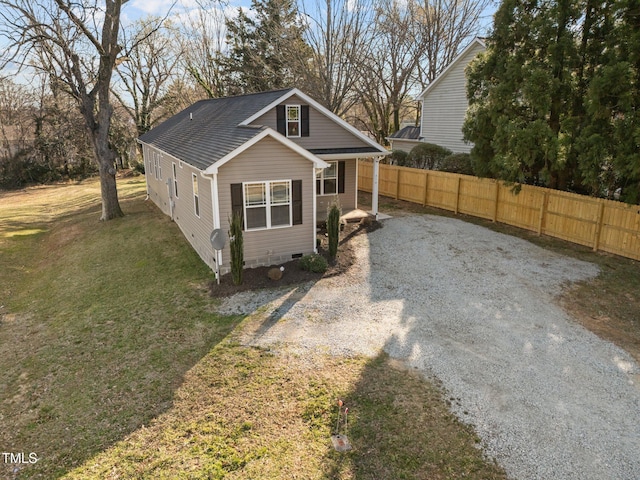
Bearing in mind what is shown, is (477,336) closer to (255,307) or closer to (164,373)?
(255,307)

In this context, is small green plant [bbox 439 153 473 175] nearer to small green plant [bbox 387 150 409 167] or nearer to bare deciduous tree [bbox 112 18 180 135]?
small green plant [bbox 387 150 409 167]

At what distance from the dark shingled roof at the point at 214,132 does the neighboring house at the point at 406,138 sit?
12.5 meters

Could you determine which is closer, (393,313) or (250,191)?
(393,313)

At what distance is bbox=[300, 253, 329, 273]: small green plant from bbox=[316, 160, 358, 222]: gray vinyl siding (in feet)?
15.7

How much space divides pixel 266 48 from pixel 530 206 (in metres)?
25.0

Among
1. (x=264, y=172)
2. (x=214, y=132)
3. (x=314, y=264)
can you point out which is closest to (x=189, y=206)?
(x=214, y=132)

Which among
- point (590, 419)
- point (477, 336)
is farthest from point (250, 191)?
point (590, 419)

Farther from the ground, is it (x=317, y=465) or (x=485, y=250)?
(x=485, y=250)

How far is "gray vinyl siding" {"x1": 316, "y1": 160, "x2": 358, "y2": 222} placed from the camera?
17.7 meters

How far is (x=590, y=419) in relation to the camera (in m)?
6.82

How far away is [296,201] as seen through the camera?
13.0 m

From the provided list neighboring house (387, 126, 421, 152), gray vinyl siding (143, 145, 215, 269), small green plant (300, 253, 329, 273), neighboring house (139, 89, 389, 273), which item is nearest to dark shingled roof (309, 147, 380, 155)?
neighboring house (139, 89, 389, 273)

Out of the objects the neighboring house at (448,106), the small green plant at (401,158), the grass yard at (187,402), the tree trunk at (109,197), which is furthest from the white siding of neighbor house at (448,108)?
the grass yard at (187,402)

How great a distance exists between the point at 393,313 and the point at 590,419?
4333mm
